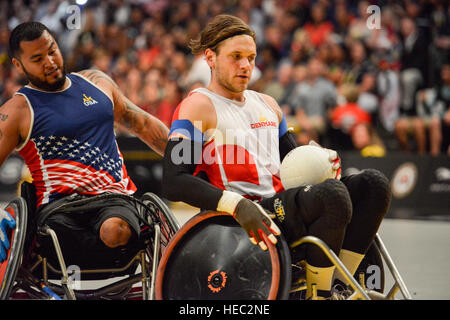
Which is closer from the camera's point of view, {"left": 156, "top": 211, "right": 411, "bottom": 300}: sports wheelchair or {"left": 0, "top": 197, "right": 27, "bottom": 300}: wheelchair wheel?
{"left": 156, "top": 211, "right": 411, "bottom": 300}: sports wheelchair

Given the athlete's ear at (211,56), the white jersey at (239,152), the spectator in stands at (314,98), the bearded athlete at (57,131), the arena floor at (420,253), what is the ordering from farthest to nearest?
the spectator in stands at (314,98) < the arena floor at (420,253) < the bearded athlete at (57,131) < the athlete's ear at (211,56) < the white jersey at (239,152)

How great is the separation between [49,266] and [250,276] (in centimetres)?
110

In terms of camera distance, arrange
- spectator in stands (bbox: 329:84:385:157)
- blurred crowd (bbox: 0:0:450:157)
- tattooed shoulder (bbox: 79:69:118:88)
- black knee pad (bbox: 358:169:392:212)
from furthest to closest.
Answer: blurred crowd (bbox: 0:0:450:157) → spectator in stands (bbox: 329:84:385:157) → tattooed shoulder (bbox: 79:69:118:88) → black knee pad (bbox: 358:169:392:212)

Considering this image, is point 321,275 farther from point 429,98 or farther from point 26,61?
point 429,98

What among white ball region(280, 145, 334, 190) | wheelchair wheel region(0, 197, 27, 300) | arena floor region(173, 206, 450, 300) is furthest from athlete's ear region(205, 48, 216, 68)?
arena floor region(173, 206, 450, 300)

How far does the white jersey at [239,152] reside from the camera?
307 cm

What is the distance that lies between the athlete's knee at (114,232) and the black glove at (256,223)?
71cm

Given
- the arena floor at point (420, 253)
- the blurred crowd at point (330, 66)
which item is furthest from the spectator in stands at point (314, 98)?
the arena floor at point (420, 253)

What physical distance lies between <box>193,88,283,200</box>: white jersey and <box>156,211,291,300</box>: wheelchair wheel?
0.25 metres

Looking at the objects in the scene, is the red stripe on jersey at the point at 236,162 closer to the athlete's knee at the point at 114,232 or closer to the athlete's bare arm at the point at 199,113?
the athlete's bare arm at the point at 199,113

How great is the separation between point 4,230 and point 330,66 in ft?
25.2

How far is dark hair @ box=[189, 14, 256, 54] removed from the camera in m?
3.12

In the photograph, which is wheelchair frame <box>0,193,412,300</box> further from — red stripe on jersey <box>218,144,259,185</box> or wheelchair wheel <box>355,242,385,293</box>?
red stripe on jersey <box>218,144,259,185</box>

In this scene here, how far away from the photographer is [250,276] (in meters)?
2.81
